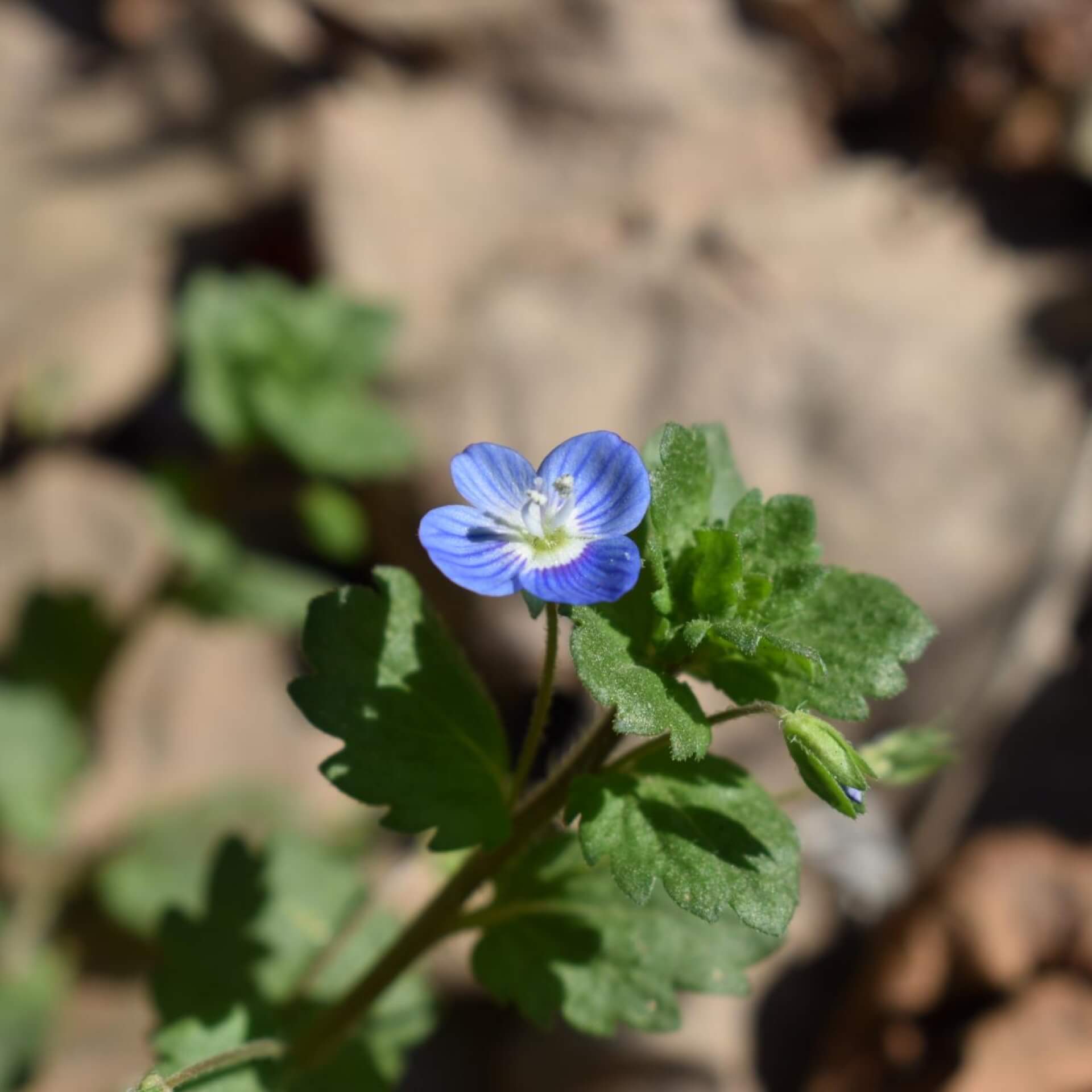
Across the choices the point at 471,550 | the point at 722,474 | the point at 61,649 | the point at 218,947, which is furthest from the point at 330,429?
the point at 471,550

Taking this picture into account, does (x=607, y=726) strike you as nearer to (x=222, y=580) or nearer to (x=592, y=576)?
(x=592, y=576)

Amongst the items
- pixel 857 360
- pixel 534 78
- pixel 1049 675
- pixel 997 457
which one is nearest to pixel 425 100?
pixel 534 78

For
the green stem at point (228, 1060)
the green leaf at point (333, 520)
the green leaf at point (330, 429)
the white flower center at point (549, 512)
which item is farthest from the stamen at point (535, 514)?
the green leaf at point (333, 520)

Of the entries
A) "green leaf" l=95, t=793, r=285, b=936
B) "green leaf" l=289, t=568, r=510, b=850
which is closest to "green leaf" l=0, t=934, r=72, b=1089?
"green leaf" l=95, t=793, r=285, b=936

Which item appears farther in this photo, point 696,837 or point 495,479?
point 495,479

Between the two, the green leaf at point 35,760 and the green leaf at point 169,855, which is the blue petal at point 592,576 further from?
the green leaf at point 35,760

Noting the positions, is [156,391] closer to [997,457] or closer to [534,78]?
[534,78]

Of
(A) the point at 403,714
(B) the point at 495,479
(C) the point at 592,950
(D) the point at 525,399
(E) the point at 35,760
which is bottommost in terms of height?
(E) the point at 35,760
